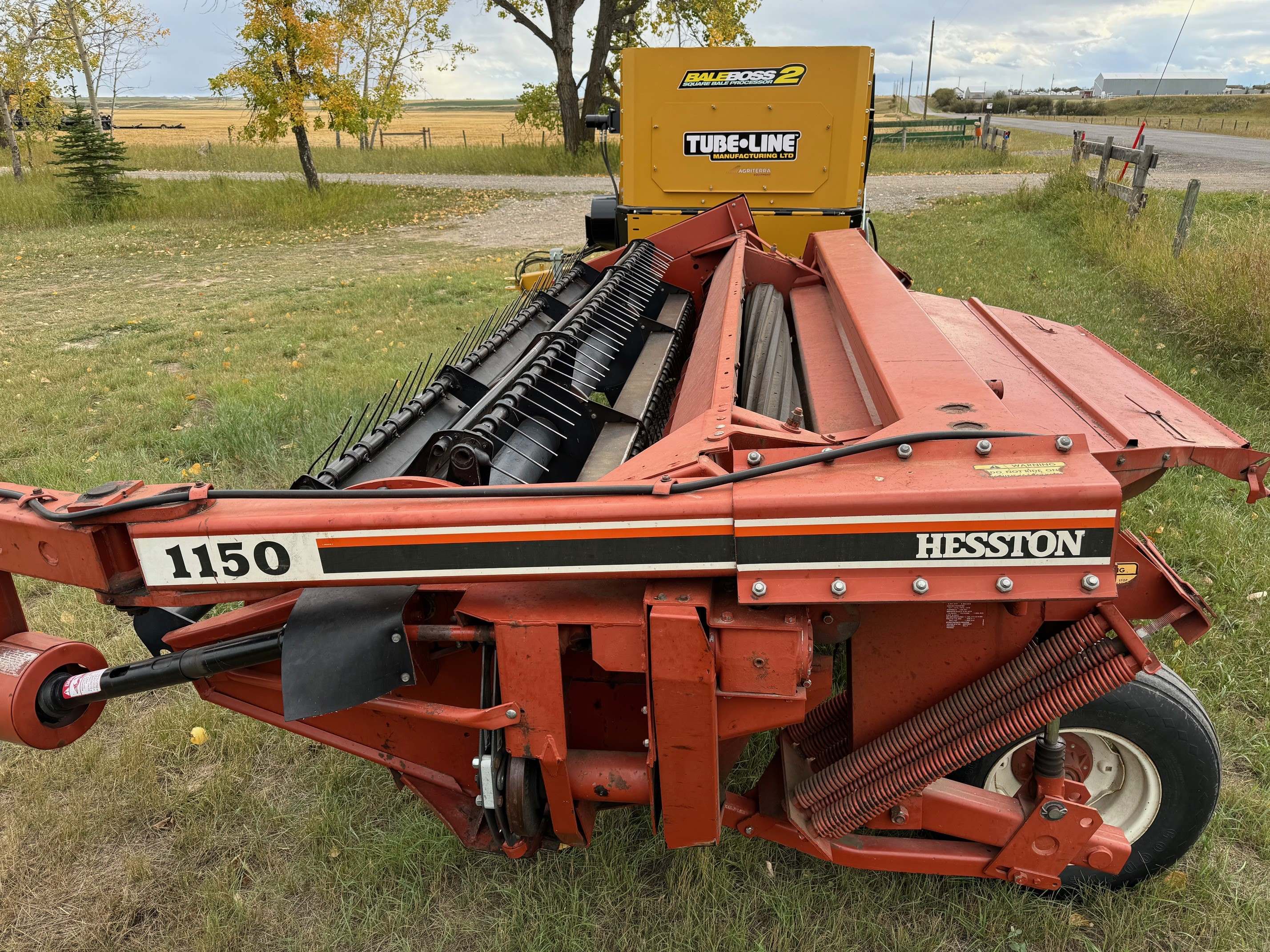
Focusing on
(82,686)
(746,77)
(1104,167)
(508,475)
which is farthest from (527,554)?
(1104,167)

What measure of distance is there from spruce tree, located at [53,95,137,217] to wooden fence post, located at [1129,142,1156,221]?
18.1 m

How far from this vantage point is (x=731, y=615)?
179 centimetres

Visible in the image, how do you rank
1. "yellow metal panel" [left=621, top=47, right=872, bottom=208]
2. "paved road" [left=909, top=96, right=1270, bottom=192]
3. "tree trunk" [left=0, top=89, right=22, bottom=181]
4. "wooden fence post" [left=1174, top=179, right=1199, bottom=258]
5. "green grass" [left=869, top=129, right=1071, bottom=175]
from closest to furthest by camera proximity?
"yellow metal panel" [left=621, top=47, right=872, bottom=208] < "wooden fence post" [left=1174, top=179, right=1199, bottom=258] < "paved road" [left=909, top=96, right=1270, bottom=192] < "tree trunk" [left=0, top=89, right=22, bottom=181] < "green grass" [left=869, top=129, right=1071, bottom=175]

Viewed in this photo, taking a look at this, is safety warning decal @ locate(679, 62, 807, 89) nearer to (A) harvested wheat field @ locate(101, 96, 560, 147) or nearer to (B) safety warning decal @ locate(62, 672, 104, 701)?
(B) safety warning decal @ locate(62, 672, 104, 701)

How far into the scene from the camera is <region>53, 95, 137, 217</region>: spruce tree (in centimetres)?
1719

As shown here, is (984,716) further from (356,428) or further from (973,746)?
(356,428)

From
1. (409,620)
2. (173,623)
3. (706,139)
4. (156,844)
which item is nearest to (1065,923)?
(409,620)

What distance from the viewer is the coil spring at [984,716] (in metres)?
1.90

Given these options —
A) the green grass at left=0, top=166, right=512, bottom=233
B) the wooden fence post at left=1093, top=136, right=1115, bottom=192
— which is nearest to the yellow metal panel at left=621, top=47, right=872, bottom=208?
the wooden fence post at left=1093, top=136, right=1115, bottom=192

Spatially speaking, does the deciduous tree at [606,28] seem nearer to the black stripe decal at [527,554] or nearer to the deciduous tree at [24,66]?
the deciduous tree at [24,66]

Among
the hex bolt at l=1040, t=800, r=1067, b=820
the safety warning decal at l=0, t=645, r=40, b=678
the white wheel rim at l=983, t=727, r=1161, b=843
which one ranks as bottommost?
the white wheel rim at l=983, t=727, r=1161, b=843

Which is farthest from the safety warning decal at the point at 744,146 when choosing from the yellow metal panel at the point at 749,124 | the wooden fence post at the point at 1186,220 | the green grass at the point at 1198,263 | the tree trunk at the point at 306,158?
the tree trunk at the point at 306,158

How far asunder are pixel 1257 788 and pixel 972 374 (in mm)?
1834

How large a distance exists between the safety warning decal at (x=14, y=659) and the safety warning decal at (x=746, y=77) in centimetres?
457
